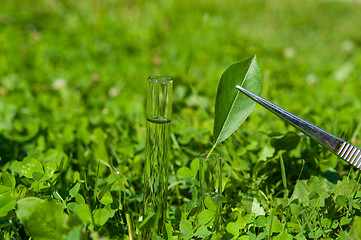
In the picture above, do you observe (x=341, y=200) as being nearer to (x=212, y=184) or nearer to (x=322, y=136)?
(x=322, y=136)

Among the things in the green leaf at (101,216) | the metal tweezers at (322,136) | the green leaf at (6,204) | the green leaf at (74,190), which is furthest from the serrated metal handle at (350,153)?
the green leaf at (6,204)

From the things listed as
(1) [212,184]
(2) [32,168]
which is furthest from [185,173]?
(2) [32,168]

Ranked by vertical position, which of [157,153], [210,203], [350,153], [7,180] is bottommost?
[7,180]

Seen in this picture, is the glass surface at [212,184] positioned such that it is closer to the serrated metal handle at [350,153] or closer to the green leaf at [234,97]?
the green leaf at [234,97]

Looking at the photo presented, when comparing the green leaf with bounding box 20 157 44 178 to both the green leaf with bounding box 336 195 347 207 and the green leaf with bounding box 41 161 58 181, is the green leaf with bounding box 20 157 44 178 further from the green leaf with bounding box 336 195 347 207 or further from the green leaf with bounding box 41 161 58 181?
the green leaf with bounding box 336 195 347 207

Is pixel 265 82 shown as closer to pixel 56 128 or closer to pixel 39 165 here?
pixel 56 128

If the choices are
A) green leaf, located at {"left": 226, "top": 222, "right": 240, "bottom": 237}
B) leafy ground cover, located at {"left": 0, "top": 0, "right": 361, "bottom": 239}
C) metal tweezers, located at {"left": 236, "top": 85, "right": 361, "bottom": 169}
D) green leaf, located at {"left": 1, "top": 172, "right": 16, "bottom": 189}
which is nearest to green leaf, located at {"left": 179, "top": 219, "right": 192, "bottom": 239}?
leafy ground cover, located at {"left": 0, "top": 0, "right": 361, "bottom": 239}
